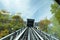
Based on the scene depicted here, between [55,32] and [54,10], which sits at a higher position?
[54,10]

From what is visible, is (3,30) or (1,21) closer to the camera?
(3,30)

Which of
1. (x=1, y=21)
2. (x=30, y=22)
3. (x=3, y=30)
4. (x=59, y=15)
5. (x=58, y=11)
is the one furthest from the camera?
(x=30, y=22)

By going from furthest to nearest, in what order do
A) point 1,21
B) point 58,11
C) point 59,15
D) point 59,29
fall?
point 1,21 < point 59,29 < point 58,11 < point 59,15

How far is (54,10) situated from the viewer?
86.1 feet

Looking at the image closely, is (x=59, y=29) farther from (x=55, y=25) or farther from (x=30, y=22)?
(x=30, y=22)

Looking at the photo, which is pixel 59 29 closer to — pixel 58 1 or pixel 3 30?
pixel 3 30

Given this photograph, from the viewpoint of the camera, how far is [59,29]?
41.9m

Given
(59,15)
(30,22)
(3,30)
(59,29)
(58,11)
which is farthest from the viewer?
(30,22)

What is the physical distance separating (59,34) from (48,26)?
666 inches

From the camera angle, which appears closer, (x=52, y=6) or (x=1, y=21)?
(x=52, y=6)

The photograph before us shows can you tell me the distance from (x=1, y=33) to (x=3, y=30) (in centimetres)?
301

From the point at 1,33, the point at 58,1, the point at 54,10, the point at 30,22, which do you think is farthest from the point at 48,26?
the point at 58,1

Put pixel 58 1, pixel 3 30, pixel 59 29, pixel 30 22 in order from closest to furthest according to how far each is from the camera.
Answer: pixel 58 1
pixel 59 29
pixel 3 30
pixel 30 22

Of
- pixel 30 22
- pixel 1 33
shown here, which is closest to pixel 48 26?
pixel 30 22
